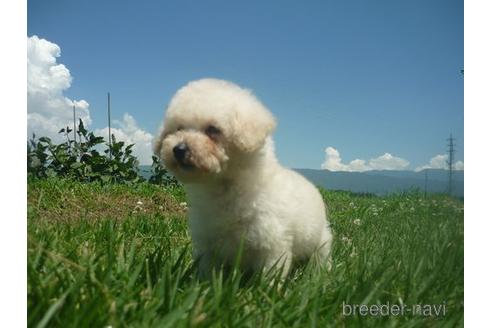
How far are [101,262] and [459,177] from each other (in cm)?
179

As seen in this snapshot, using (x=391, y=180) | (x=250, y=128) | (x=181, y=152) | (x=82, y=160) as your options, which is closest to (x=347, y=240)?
(x=391, y=180)

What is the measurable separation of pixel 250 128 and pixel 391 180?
79cm

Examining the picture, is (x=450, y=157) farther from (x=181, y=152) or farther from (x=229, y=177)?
(x=181, y=152)

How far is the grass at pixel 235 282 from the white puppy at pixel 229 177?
0.74 ft

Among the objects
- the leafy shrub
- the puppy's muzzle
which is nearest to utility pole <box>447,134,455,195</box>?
the puppy's muzzle

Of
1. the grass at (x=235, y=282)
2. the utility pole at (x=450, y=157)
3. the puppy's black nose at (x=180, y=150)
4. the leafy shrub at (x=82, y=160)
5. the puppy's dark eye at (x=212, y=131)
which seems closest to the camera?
the grass at (x=235, y=282)

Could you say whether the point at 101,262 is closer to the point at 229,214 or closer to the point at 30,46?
the point at 229,214

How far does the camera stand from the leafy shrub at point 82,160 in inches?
119

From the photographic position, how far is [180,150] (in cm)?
276

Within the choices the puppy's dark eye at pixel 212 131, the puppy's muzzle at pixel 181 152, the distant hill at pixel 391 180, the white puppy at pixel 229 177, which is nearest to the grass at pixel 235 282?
the distant hill at pixel 391 180

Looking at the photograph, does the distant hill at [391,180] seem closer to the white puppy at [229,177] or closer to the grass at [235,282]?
the grass at [235,282]

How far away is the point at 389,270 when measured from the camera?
102 inches

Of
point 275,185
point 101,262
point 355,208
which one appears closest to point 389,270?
point 275,185

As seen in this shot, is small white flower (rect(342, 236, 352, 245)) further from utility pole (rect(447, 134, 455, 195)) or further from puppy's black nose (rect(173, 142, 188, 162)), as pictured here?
puppy's black nose (rect(173, 142, 188, 162))
